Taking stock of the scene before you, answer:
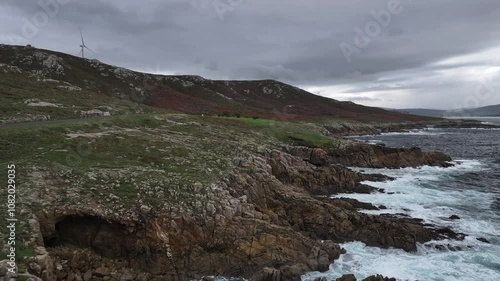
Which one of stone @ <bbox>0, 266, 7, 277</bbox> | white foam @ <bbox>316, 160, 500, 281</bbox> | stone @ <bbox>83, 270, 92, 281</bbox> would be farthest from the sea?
stone @ <bbox>0, 266, 7, 277</bbox>

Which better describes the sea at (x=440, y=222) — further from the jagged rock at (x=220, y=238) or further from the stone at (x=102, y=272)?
the stone at (x=102, y=272)

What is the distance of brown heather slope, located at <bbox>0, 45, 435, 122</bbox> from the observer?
104m

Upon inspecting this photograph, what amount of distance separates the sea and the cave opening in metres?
9.90

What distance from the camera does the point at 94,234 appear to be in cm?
1897

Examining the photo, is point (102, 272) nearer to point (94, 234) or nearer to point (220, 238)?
point (94, 234)

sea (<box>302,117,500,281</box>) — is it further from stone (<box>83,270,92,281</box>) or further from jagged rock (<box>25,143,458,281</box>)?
stone (<box>83,270,92,281</box>)

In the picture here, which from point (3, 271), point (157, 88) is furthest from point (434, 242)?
point (157, 88)

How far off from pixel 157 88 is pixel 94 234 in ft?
356

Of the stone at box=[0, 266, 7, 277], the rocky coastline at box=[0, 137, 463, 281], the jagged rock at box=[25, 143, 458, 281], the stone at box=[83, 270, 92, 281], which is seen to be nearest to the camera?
→ the stone at box=[0, 266, 7, 277]

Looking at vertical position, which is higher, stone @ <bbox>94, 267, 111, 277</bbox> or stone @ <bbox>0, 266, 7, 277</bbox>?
→ stone @ <bbox>0, 266, 7, 277</bbox>

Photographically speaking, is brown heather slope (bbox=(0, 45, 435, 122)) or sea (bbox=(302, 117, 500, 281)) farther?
brown heather slope (bbox=(0, 45, 435, 122))

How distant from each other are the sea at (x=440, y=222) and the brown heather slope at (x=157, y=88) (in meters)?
56.3

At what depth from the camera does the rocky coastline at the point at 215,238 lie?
17.7m

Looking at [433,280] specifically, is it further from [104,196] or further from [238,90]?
[238,90]
